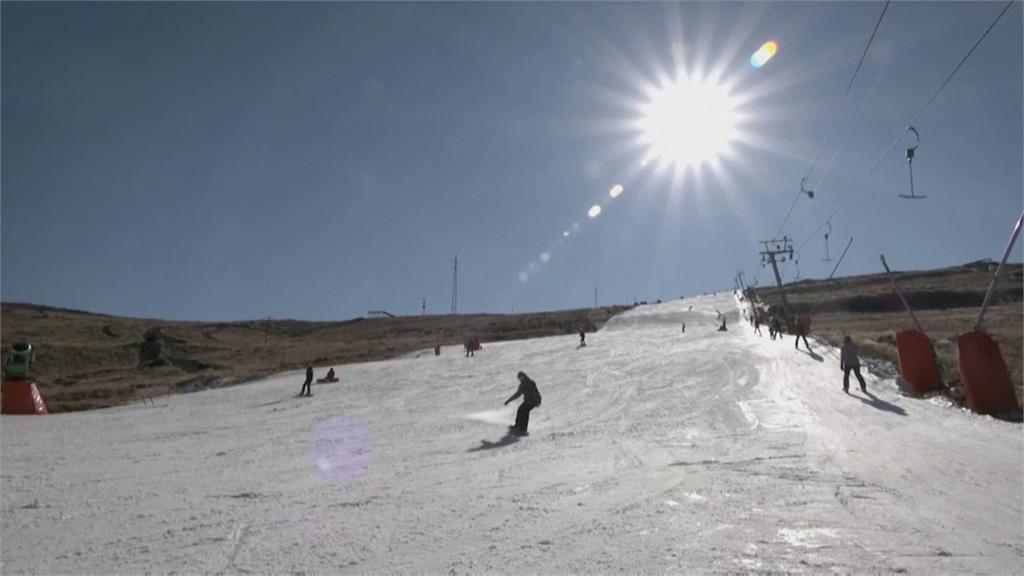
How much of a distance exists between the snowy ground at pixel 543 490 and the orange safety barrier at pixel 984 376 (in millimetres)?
752

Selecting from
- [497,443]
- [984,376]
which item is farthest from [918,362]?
[497,443]

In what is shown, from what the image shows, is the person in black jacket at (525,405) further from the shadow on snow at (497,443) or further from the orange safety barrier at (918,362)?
the orange safety barrier at (918,362)

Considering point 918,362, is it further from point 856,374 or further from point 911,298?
point 911,298

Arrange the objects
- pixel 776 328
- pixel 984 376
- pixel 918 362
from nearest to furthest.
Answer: pixel 984 376, pixel 918 362, pixel 776 328

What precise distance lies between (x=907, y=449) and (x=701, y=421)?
4976mm

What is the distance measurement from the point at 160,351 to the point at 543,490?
6113cm

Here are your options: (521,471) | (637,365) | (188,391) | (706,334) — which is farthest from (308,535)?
(706,334)

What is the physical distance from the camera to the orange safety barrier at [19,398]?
28844mm

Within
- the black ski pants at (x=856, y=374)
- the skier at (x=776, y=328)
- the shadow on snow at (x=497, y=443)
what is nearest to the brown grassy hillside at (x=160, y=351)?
the shadow on snow at (x=497, y=443)

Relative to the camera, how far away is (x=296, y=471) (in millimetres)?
12328

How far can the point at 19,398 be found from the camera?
95.2ft

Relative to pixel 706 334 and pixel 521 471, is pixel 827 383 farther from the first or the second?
pixel 706 334

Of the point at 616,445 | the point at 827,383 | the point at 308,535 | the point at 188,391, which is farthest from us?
the point at 188,391

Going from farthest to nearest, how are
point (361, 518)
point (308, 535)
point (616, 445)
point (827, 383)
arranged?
point (827, 383) → point (616, 445) → point (361, 518) → point (308, 535)
